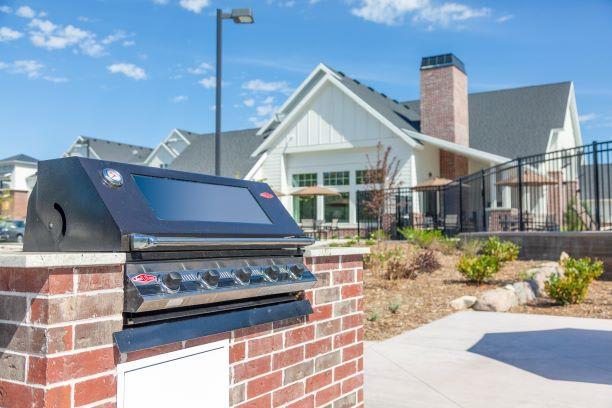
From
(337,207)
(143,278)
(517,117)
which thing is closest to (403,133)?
(337,207)

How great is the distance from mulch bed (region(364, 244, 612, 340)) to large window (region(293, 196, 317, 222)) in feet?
44.0

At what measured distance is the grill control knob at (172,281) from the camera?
2.18m

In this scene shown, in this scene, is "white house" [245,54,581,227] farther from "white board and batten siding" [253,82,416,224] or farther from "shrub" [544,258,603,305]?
"shrub" [544,258,603,305]

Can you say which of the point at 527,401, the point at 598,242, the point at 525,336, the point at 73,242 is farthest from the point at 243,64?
the point at 73,242

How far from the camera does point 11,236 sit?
2973 cm

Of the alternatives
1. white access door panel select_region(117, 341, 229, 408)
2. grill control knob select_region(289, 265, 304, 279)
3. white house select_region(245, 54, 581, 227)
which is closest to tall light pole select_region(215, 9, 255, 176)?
grill control knob select_region(289, 265, 304, 279)

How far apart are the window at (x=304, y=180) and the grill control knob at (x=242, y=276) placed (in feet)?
73.9

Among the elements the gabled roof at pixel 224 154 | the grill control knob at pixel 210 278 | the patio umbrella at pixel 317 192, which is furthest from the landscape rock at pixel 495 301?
the gabled roof at pixel 224 154

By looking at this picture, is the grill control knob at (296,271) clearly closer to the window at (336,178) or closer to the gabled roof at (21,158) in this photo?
the window at (336,178)

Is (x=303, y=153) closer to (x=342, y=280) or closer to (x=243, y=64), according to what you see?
(x=243, y=64)

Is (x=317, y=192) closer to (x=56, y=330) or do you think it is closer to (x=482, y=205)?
(x=482, y=205)

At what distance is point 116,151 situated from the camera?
42531 mm

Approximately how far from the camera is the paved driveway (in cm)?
459

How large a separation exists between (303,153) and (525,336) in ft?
61.9
